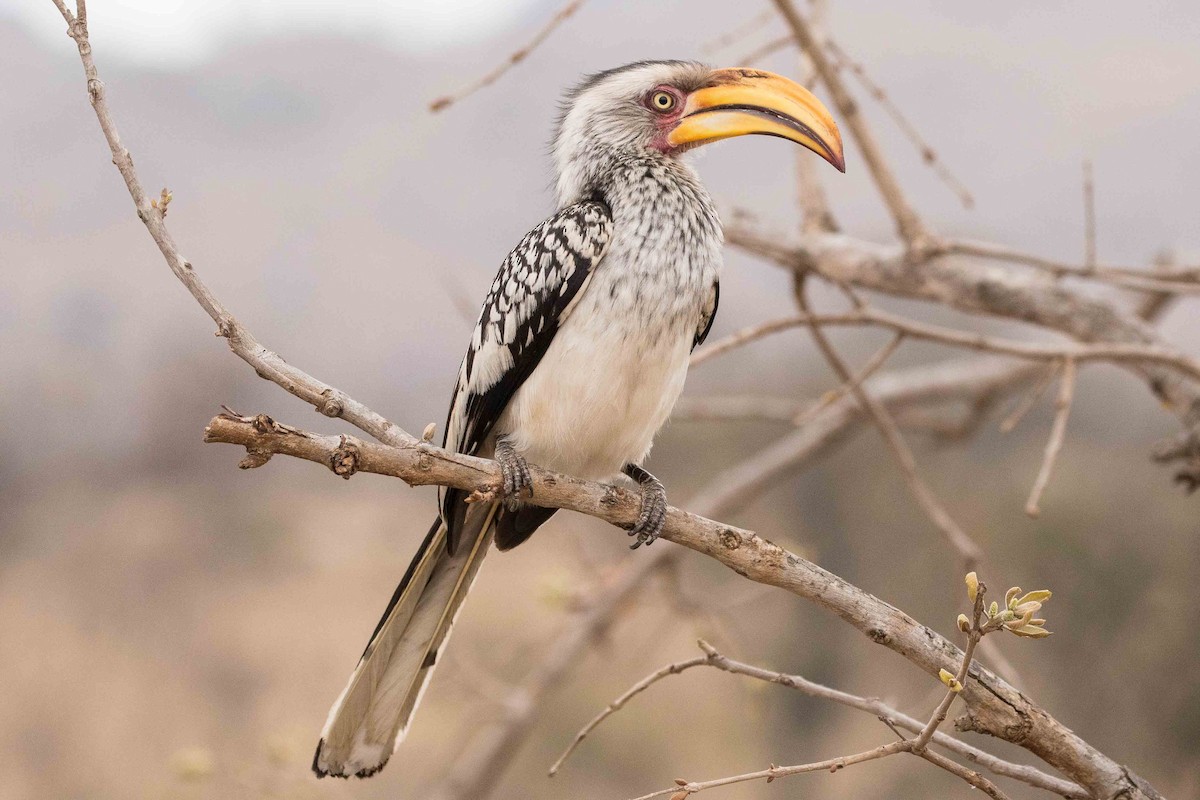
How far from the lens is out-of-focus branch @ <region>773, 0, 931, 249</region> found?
2723 millimetres

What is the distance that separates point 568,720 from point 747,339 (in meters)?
3.10

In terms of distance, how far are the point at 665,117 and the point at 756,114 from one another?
0.30 metres

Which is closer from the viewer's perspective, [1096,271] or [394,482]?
[1096,271]

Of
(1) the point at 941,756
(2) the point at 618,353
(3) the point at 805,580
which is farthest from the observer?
(2) the point at 618,353

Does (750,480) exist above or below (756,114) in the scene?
above

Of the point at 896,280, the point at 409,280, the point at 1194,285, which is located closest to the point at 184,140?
the point at 409,280

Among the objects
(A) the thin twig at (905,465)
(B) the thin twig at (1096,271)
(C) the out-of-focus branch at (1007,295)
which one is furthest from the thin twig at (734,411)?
(B) the thin twig at (1096,271)

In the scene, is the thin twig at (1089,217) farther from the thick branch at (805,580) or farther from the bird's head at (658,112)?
the thick branch at (805,580)

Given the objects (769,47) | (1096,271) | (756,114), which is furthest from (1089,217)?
(769,47)

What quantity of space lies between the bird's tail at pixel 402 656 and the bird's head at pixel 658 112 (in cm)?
78

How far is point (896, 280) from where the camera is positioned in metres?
2.99

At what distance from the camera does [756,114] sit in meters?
1.99

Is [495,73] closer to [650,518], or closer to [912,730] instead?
[650,518]

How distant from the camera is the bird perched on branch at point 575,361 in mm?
1844
